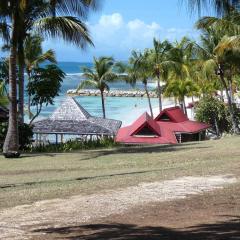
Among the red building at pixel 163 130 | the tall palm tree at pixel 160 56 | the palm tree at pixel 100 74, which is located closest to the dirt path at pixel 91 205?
the red building at pixel 163 130

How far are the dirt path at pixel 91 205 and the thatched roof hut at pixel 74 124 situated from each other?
19.6 meters

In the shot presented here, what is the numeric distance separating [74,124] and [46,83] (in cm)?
359

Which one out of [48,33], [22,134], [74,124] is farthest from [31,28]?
[74,124]

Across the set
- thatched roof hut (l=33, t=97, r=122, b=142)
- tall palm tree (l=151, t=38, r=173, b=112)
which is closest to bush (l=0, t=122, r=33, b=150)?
thatched roof hut (l=33, t=97, r=122, b=142)

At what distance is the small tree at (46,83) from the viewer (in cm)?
2825

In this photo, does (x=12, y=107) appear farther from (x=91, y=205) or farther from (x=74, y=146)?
(x=91, y=205)

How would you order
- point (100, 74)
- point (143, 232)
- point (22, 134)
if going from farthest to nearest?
point (100, 74), point (22, 134), point (143, 232)

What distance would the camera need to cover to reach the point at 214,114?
41781 millimetres

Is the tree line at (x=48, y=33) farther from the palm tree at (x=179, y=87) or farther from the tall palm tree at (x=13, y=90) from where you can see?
the palm tree at (x=179, y=87)

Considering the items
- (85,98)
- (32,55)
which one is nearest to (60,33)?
(32,55)

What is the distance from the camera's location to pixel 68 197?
923 cm

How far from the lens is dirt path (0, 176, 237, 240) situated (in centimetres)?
716

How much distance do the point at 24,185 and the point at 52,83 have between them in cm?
1720

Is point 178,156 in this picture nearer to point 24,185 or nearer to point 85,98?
point 24,185
